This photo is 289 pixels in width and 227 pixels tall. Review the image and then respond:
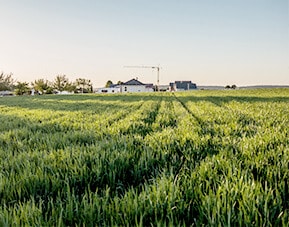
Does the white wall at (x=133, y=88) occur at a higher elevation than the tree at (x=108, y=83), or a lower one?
lower

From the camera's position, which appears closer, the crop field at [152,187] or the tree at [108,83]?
the crop field at [152,187]

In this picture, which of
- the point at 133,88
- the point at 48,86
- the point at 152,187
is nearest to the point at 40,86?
the point at 48,86

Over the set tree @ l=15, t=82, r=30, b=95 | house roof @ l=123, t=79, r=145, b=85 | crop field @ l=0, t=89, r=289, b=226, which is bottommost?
crop field @ l=0, t=89, r=289, b=226

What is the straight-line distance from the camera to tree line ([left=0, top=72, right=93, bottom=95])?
8312 centimetres

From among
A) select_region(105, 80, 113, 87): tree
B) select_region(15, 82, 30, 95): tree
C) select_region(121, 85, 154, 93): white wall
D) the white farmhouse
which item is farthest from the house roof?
select_region(15, 82, 30, 95): tree

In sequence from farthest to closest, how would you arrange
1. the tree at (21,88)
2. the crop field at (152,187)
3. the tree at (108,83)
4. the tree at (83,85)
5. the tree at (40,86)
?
the tree at (108,83), the tree at (83,85), the tree at (40,86), the tree at (21,88), the crop field at (152,187)

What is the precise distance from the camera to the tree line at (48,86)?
83.1 metres

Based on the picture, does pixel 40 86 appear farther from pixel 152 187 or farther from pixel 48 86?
pixel 152 187

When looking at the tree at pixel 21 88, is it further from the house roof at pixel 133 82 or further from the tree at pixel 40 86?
the house roof at pixel 133 82

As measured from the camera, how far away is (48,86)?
339ft

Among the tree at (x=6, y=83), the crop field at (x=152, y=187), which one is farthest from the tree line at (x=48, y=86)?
the crop field at (x=152, y=187)

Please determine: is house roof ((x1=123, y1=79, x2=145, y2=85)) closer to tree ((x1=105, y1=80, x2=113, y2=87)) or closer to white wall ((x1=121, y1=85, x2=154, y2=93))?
white wall ((x1=121, y1=85, x2=154, y2=93))

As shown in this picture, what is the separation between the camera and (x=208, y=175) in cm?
256

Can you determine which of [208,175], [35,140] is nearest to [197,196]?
[208,175]
